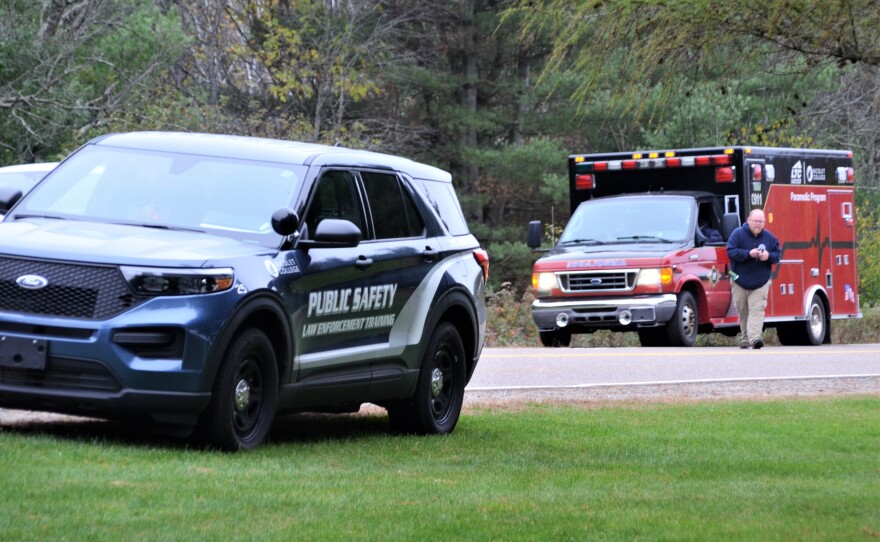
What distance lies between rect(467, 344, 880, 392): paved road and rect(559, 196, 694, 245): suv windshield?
194 cm

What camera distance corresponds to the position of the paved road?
50.8ft

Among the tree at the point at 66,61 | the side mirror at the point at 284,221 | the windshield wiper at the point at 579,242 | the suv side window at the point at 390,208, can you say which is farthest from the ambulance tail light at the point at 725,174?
the side mirror at the point at 284,221

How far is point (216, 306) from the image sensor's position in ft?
27.3

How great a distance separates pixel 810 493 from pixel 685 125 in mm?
33251

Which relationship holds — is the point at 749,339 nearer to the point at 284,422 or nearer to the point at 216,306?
the point at 284,422

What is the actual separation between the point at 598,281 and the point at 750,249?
2.05 metres

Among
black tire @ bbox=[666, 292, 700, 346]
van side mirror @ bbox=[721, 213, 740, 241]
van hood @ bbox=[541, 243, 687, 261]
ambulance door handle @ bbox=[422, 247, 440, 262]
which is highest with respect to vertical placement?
ambulance door handle @ bbox=[422, 247, 440, 262]

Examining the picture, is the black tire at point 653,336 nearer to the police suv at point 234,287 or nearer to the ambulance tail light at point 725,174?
the ambulance tail light at point 725,174

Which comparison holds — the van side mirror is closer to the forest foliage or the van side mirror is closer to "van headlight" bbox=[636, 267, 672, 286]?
"van headlight" bbox=[636, 267, 672, 286]

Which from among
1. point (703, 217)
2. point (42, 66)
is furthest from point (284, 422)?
point (42, 66)

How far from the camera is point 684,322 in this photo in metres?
21.7

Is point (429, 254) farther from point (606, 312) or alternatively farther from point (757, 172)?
point (757, 172)

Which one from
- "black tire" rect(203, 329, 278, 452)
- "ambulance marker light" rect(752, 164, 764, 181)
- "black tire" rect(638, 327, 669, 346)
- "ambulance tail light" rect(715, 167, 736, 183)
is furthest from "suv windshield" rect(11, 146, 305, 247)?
"ambulance marker light" rect(752, 164, 764, 181)

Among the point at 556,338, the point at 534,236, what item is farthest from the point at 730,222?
the point at 556,338
